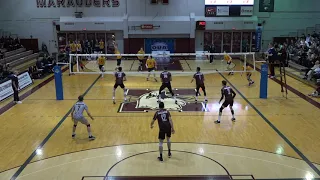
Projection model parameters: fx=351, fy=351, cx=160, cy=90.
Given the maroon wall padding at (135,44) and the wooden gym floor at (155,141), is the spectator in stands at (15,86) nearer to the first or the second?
the wooden gym floor at (155,141)

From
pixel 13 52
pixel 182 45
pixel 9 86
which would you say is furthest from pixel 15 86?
pixel 182 45

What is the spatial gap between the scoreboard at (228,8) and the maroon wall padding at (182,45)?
11.6ft

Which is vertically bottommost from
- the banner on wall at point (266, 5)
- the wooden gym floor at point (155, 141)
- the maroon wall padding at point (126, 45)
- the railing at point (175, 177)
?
the railing at point (175, 177)

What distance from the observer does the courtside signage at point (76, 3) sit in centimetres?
3544

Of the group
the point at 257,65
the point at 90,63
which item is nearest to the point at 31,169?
the point at 90,63

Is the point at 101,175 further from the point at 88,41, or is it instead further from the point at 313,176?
the point at 88,41

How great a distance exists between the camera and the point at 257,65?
101 ft

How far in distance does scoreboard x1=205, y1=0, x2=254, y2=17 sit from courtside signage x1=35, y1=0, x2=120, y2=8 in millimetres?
9371

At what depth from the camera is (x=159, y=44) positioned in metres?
36.7

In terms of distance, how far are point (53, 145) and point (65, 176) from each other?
105 inches

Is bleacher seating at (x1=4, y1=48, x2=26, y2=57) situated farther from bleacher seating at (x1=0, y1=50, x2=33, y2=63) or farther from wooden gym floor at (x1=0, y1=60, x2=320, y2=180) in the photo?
wooden gym floor at (x1=0, y1=60, x2=320, y2=180)

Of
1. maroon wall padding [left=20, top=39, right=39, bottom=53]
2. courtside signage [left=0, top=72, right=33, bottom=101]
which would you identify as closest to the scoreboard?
maroon wall padding [left=20, top=39, right=39, bottom=53]

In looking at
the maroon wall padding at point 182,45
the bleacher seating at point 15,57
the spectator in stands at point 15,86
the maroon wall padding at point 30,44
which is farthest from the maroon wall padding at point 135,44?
the spectator in stands at point 15,86

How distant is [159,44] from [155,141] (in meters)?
24.7
